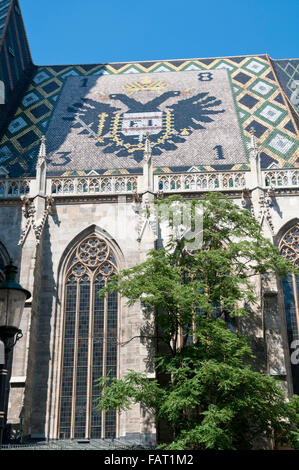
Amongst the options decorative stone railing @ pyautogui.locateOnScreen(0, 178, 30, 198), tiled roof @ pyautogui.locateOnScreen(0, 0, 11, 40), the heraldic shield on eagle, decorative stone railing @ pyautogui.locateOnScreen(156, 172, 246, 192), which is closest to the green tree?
decorative stone railing @ pyautogui.locateOnScreen(156, 172, 246, 192)

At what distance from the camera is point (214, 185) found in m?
17.8

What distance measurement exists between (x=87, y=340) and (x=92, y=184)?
15.5 feet

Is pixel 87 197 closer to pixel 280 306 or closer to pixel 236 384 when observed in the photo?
pixel 280 306

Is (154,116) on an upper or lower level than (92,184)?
upper

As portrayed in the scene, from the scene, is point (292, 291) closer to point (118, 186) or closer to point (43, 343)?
point (118, 186)

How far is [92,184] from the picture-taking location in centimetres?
1809

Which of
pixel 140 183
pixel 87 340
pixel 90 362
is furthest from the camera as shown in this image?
pixel 140 183

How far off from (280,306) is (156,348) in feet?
11.7

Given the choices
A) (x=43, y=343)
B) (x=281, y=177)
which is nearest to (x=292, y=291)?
(x=281, y=177)

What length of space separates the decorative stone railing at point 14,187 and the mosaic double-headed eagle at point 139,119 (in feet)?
11.9

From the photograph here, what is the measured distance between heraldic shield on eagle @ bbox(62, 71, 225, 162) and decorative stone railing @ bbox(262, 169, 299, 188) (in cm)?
392

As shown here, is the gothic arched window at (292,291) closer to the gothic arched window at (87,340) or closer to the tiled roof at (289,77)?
the gothic arched window at (87,340)

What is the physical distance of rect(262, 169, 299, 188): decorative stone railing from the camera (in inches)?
700

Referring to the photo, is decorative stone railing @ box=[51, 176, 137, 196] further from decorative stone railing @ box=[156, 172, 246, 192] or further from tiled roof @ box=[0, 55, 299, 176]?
tiled roof @ box=[0, 55, 299, 176]
